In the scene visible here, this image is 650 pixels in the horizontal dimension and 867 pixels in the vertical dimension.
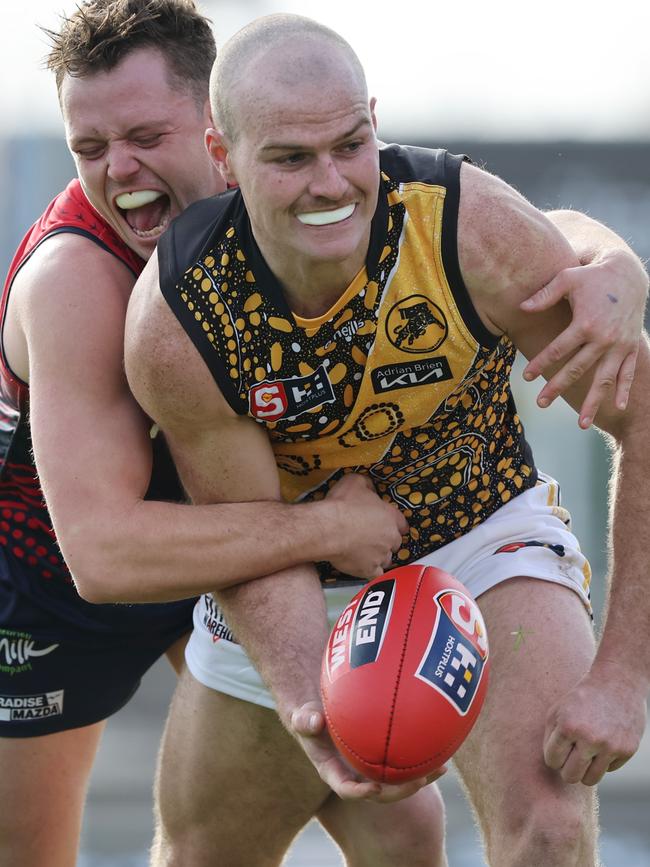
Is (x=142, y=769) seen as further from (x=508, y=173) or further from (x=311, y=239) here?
(x=311, y=239)

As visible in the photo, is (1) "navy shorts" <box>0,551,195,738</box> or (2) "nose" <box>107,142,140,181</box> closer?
(2) "nose" <box>107,142,140,181</box>

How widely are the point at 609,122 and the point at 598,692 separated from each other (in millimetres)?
6670

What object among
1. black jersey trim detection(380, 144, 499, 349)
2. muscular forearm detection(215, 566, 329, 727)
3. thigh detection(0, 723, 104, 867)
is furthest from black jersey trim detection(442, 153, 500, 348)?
thigh detection(0, 723, 104, 867)

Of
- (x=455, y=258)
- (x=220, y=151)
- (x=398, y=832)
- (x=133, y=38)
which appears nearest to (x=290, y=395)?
(x=455, y=258)

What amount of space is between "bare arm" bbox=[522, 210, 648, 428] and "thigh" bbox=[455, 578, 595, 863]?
1.52 ft

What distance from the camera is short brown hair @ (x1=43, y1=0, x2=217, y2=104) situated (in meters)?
3.80

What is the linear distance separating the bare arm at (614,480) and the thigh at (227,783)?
1.10 meters

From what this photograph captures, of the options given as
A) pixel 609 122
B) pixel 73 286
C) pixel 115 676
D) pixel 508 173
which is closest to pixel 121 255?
pixel 73 286

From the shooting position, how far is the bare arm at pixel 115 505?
3506 mm

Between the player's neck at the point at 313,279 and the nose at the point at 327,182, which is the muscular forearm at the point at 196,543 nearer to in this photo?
the player's neck at the point at 313,279

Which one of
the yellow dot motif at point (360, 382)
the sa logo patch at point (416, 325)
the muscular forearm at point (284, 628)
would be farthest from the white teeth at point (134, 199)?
the muscular forearm at point (284, 628)

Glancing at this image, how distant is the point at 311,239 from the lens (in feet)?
10.5

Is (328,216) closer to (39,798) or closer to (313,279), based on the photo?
(313,279)

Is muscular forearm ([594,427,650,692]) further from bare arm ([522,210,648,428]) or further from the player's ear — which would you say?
the player's ear
